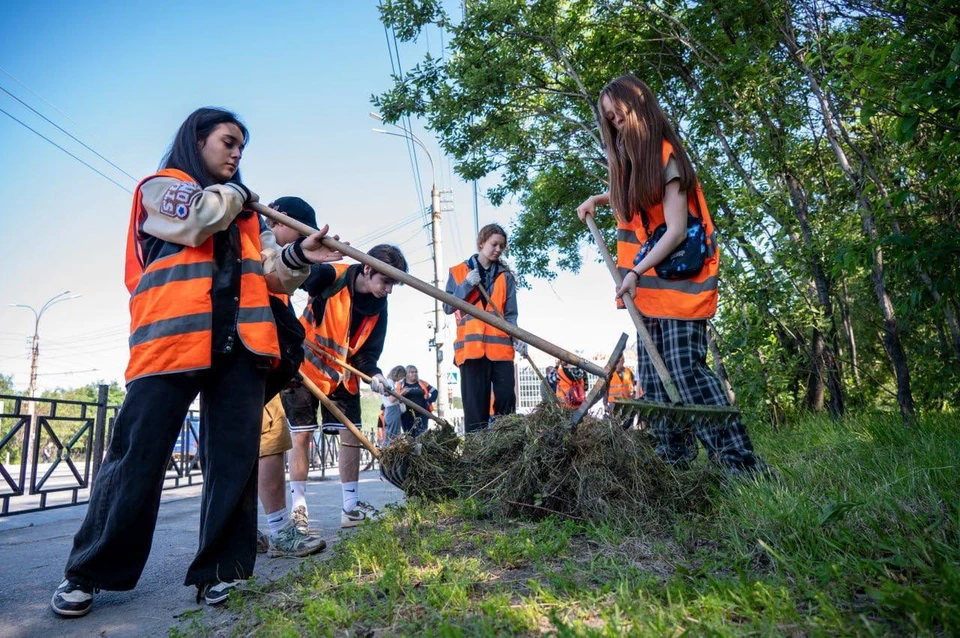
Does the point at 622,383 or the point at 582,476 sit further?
the point at 622,383

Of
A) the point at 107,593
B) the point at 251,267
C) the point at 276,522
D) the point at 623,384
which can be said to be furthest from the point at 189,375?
the point at 623,384

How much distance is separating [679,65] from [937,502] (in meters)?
5.21

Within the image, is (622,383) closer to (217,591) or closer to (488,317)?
(488,317)

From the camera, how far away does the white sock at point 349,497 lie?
4527 mm

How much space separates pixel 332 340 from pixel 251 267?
178 centimetres

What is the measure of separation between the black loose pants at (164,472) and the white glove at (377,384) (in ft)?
6.12

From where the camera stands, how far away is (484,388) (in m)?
5.57

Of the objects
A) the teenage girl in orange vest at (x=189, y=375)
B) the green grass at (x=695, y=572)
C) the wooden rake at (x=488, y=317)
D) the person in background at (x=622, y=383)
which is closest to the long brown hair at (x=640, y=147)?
the wooden rake at (x=488, y=317)

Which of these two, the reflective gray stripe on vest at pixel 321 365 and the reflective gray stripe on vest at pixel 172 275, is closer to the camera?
the reflective gray stripe on vest at pixel 172 275

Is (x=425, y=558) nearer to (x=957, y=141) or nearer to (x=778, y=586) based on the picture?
(x=778, y=586)

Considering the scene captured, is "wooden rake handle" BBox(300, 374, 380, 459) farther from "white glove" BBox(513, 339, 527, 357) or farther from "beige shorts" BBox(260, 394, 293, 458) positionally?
"white glove" BBox(513, 339, 527, 357)

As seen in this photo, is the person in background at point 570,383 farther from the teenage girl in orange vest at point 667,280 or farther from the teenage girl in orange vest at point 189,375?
the teenage girl in orange vest at point 189,375

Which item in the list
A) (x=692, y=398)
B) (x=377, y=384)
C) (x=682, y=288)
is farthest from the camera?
(x=377, y=384)

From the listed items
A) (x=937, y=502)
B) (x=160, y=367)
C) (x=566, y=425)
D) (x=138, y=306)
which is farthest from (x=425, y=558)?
(x=937, y=502)
